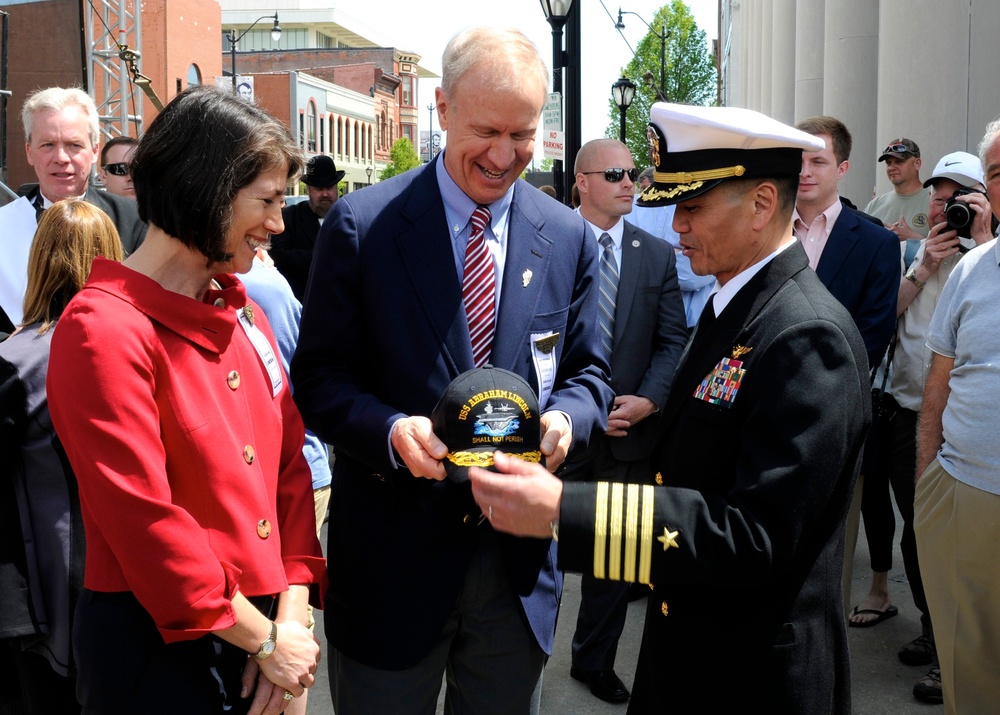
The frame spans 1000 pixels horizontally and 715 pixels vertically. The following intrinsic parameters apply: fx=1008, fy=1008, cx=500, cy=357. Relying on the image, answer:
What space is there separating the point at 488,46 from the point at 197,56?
135ft

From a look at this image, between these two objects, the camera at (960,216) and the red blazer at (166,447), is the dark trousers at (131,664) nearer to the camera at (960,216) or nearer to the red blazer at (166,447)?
the red blazer at (166,447)

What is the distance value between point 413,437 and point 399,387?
0.93ft

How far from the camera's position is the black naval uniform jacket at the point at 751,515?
194 centimetres

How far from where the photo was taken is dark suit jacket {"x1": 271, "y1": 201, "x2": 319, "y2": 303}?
7441 millimetres

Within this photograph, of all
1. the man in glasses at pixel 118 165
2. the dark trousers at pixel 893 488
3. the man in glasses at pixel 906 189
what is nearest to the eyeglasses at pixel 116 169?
the man in glasses at pixel 118 165

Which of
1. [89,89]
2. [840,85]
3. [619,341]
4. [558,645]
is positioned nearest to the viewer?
[619,341]

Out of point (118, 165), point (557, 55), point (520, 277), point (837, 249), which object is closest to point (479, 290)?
point (520, 277)

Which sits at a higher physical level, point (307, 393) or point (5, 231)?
point (5, 231)

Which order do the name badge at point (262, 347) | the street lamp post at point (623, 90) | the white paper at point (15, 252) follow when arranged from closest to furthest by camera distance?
the name badge at point (262, 347) < the white paper at point (15, 252) < the street lamp post at point (623, 90)

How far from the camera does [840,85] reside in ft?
42.0

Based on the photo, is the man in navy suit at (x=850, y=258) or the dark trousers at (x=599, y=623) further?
the man in navy suit at (x=850, y=258)

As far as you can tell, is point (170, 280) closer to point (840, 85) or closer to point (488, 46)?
point (488, 46)

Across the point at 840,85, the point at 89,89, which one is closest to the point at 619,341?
the point at 840,85

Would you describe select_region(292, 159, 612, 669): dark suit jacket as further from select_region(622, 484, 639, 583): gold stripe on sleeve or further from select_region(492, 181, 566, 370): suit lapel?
select_region(622, 484, 639, 583): gold stripe on sleeve
